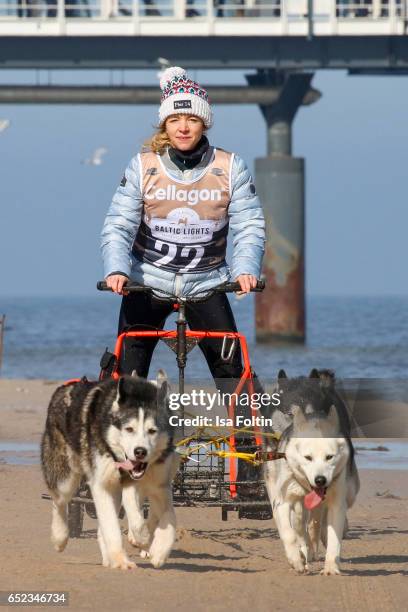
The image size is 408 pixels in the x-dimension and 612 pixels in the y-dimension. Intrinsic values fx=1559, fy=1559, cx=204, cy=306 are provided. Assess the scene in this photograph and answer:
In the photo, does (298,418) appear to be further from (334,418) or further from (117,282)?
(117,282)

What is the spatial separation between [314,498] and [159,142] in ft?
6.99

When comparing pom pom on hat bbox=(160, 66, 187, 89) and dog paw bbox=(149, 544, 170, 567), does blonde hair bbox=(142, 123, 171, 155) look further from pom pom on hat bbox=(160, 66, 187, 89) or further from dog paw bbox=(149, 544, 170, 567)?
dog paw bbox=(149, 544, 170, 567)

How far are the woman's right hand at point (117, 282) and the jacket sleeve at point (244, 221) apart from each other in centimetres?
59

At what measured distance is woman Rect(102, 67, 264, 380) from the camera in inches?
317

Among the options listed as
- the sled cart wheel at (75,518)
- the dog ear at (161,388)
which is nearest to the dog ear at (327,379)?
the dog ear at (161,388)

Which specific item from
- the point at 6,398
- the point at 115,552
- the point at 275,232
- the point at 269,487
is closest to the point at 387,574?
the point at 269,487

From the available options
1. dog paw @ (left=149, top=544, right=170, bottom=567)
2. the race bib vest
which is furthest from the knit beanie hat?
dog paw @ (left=149, top=544, right=170, bottom=567)

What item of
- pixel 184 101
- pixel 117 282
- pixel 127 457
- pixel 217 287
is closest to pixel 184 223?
pixel 217 287

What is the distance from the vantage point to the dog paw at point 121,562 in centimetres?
725

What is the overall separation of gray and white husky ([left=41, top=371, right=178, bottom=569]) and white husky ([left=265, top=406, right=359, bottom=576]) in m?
0.53

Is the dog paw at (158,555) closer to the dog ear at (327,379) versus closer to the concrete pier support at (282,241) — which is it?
the dog ear at (327,379)

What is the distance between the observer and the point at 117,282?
7.82 metres

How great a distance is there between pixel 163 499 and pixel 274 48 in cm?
3868

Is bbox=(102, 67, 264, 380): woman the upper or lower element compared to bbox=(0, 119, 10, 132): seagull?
lower
